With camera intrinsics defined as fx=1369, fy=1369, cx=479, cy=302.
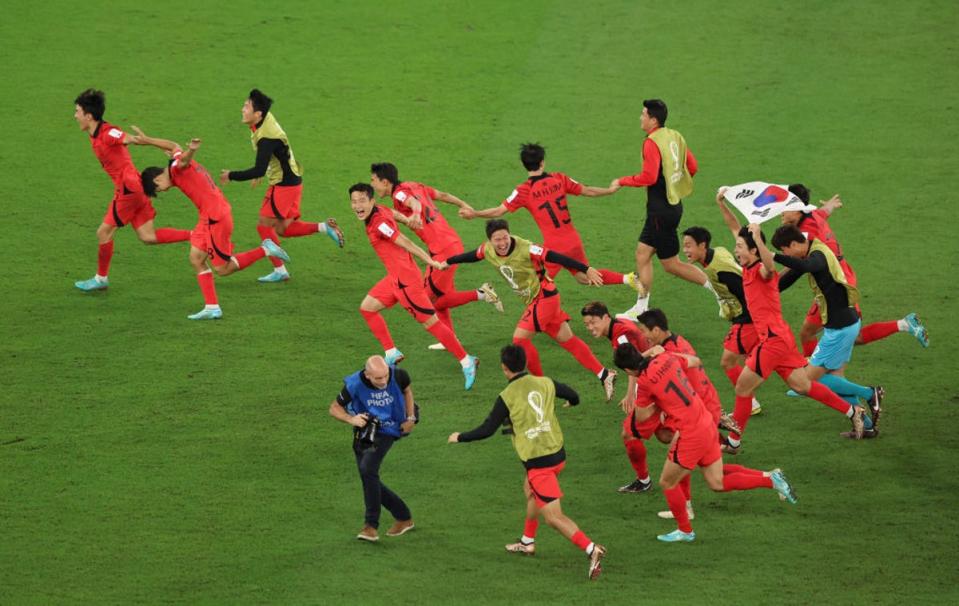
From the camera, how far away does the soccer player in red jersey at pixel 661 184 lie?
14547mm

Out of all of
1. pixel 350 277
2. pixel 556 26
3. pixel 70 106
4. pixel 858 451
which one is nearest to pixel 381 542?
pixel 858 451

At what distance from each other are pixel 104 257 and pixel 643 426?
7.58 metres

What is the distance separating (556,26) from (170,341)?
34.1 feet

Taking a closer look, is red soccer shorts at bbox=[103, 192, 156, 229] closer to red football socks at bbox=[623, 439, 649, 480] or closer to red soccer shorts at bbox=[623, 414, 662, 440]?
red football socks at bbox=[623, 439, 649, 480]

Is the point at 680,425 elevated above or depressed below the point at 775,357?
below

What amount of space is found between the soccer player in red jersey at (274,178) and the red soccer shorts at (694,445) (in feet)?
20.9

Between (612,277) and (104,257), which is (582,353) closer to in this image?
(612,277)

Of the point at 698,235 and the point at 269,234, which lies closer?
the point at 698,235

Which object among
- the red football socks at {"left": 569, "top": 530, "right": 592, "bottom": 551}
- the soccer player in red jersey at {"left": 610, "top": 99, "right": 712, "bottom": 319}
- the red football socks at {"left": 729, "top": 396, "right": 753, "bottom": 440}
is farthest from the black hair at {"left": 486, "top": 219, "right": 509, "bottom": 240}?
the red football socks at {"left": 569, "top": 530, "right": 592, "bottom": 551}

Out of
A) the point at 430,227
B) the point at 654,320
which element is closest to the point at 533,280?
the point at 430,227

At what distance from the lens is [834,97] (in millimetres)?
20719

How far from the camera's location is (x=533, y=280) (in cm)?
1326

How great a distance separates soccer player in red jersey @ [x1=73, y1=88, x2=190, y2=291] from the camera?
15672 mm

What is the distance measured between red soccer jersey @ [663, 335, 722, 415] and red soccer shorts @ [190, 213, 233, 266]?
6.02m
